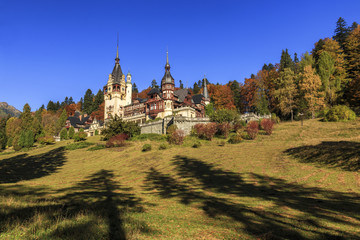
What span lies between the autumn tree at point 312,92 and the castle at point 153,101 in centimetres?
2599

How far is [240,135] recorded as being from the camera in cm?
3569

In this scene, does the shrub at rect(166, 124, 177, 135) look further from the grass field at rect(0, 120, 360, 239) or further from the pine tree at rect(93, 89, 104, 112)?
the pine tree at rect(93, 89, 104, 112)

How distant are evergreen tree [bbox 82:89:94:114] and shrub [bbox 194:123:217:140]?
73870 millimetres

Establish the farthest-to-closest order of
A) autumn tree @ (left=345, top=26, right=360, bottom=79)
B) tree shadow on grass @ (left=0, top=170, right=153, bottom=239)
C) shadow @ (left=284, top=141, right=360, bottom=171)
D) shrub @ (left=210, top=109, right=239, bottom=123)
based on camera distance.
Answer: autumn tree @ (left=345, top=26, right=360, bottom=79), shrub @ (left=210, top=109, right=239, bottom=123), shadow @ (left=284, top=141, right=360, bottom=171), tree shadow on grass @ (left=0, top=170, right=153, bottom=239)

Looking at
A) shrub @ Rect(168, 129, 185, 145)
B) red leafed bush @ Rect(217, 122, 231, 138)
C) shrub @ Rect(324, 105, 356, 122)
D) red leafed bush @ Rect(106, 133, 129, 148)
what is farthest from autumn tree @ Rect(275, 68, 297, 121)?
red leafed bush @ Rect(106, 133, 129, 148)

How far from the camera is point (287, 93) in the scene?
47188 mm

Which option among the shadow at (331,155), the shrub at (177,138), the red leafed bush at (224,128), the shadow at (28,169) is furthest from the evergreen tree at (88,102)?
the shadow at (331,155)

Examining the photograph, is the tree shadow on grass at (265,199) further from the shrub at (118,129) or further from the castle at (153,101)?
the castle at (153,101)

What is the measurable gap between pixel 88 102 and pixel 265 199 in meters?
107

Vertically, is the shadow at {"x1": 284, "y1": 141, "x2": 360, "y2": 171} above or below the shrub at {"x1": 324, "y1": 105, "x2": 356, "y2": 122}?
below

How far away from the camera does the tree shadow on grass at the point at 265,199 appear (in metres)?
6.88

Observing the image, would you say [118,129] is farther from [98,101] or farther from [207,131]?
[98,101]

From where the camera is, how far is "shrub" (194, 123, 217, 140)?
1459 inches

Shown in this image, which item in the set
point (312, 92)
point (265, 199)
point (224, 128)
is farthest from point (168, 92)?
point (265, 199)
